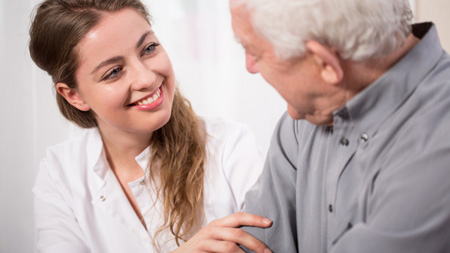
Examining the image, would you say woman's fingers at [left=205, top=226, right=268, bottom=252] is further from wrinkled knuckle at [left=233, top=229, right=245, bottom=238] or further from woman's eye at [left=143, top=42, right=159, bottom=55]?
woman's eye at [left=143, top=42, right=159, bottom=55]

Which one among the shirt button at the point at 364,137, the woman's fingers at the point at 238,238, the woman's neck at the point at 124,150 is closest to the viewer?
the shirt button at the point at 364,137

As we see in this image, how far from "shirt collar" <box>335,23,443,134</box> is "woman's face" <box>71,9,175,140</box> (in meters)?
0.77

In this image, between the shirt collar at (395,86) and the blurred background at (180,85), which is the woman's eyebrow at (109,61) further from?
Answer: the blurred background at (180,85)

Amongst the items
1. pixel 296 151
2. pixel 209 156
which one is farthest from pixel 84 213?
pixel 296 151

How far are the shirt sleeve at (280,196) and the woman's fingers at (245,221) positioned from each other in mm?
16

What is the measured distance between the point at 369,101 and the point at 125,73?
2.80ft

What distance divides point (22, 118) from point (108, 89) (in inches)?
46.0

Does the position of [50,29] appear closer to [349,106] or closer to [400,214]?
[349,106]

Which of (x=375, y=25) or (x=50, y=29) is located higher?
(x=50, y=29)

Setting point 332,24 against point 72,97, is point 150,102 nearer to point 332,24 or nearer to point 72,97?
point 72,97

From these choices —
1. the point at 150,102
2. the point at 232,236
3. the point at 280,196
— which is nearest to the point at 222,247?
the point at 232,236

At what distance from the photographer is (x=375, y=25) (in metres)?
0.87

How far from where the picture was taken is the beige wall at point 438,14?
7.33 feet

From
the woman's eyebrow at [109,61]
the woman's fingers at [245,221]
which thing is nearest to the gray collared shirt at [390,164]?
the woman's fingers at [245,221]
